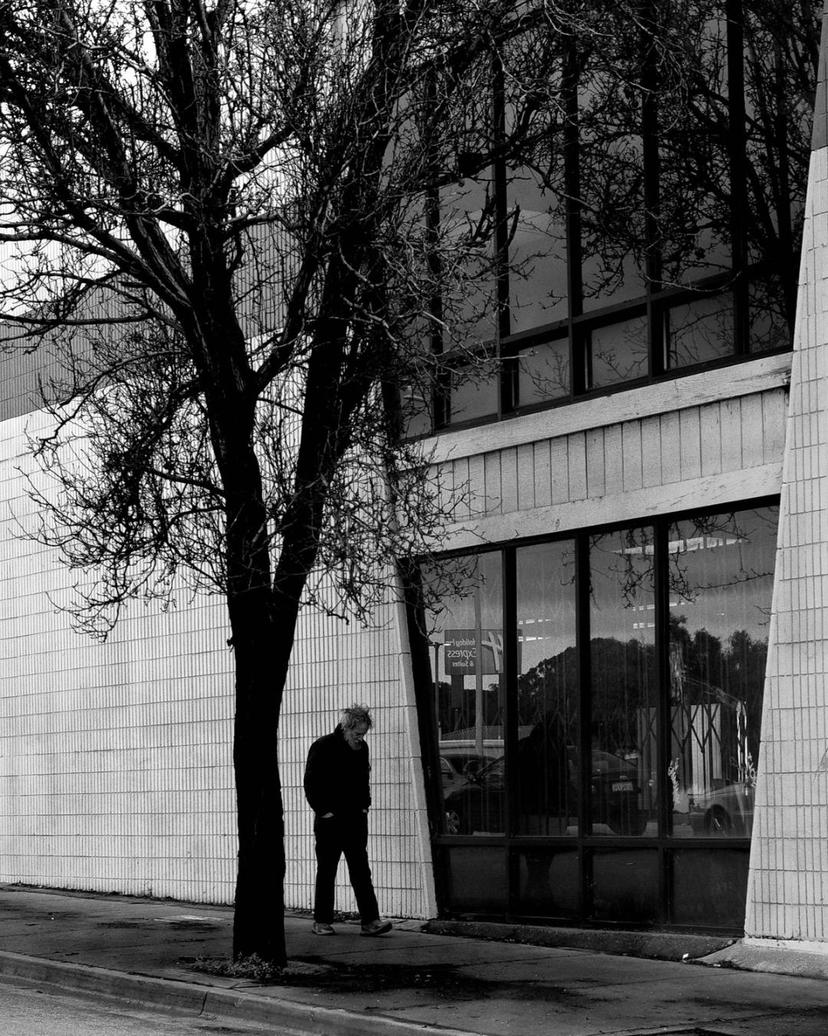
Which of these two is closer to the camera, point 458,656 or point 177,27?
point 177,27

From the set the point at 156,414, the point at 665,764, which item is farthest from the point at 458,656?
the point at 156,414

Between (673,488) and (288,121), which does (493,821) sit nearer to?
(673,488)

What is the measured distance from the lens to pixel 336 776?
41.1 ft

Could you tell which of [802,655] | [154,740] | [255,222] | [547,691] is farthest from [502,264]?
[154,740]

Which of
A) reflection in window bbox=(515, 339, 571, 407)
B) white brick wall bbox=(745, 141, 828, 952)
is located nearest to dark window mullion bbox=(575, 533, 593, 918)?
reflection in window bbox=(515, 339, 571, 407)

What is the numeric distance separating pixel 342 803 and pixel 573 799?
188 centimetres

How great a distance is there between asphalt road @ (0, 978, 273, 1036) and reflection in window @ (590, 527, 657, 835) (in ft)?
12.6

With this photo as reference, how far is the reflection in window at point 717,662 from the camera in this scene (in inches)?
438

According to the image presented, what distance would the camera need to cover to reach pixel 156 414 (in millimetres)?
11250

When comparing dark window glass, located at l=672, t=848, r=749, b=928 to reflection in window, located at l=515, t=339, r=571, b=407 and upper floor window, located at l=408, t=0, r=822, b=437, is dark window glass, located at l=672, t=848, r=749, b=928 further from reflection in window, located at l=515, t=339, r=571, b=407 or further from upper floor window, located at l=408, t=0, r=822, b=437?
reflection in window, located at l=515, t=339, r=571, b=407

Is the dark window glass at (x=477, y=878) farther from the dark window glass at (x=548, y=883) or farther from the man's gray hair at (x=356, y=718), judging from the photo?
the man's gray hair at (x=356, y=718)

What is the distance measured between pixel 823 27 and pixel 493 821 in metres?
6.78

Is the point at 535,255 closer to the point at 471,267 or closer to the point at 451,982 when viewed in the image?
the point at 471,267

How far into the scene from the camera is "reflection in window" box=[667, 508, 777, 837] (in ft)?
36.5
